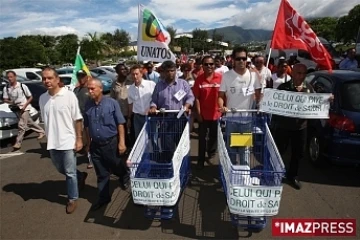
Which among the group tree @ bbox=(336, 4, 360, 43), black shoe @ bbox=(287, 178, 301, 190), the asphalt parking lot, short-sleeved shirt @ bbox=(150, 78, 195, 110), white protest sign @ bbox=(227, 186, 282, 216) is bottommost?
the asphalt parking lot

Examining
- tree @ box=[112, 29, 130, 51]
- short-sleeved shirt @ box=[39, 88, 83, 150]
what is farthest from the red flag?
tree @ box=[112, 29, 130, 51]

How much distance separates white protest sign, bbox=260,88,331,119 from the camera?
166 inches

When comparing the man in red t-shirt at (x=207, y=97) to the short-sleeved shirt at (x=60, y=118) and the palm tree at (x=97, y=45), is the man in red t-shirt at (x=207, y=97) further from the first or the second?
the palm tree at (x=97, y=45)

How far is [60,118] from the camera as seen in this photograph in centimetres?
396

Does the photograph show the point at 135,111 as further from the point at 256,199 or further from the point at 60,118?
the point at 256,199

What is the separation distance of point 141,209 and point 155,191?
3.57 feet

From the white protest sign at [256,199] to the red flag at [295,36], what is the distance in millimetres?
2154

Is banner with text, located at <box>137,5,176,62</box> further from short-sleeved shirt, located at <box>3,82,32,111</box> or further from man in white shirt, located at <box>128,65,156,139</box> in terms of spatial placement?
short-sleeved shirt, located at <box>3,82,32,111</box>

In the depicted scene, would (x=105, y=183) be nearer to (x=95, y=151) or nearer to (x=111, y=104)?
(x=95, y=151)

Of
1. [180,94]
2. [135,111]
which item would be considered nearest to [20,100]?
[135,111]

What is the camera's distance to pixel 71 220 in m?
4.06

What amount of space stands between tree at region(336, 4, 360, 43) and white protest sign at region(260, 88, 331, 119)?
2811 inches

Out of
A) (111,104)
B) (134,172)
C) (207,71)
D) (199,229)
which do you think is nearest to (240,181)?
(199,229)

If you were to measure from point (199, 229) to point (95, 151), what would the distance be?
68.3 inches
